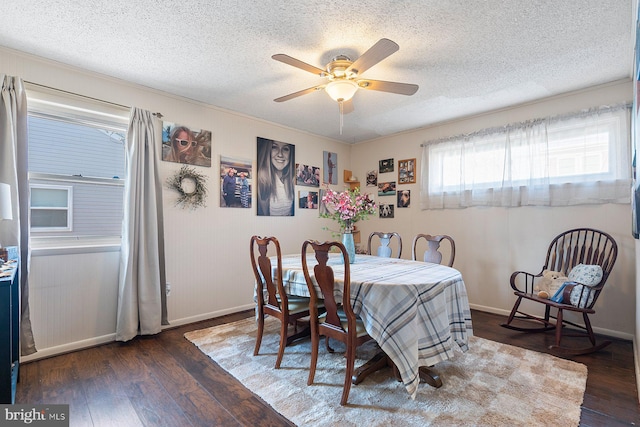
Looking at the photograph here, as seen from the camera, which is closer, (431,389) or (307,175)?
(431,389)

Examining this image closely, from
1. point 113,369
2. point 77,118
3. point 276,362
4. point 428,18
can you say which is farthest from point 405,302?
point 77,118

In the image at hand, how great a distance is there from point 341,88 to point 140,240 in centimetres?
229

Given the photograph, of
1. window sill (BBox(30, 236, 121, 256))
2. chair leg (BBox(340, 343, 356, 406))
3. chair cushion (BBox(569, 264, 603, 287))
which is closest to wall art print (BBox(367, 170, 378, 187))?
chair cushion (BBox(569, 264, 603, 287))

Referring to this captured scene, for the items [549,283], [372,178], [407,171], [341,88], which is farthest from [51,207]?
[549,283]

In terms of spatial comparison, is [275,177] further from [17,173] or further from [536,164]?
[536,164]

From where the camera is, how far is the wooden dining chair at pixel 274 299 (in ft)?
7.45

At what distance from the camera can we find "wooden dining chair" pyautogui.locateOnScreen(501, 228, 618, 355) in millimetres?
2533

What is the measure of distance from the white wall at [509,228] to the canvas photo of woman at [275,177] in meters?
1.50

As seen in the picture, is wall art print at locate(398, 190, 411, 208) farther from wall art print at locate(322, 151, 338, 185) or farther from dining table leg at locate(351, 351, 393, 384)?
dining table leg at locate(351, 351, 393, 384)

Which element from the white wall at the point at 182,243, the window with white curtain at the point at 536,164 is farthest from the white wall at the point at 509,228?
the white wall at the point at 182,243

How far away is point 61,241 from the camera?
264 centimetres

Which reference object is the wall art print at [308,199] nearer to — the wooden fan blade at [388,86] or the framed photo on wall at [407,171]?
the framed photo on wall at [407,171]

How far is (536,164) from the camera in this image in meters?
3.31

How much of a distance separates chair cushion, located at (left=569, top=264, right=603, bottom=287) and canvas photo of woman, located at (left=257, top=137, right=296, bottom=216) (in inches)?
127
